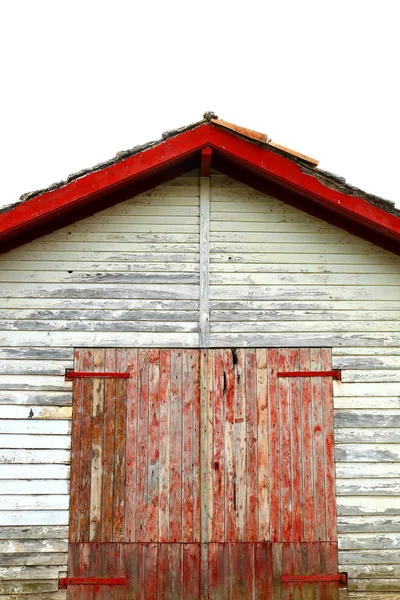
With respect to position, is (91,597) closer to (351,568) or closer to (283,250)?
(351,568)

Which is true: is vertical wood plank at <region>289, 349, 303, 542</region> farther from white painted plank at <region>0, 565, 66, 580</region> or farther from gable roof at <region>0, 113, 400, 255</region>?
white painted plank at <region>0, 565, 66, 580</region>

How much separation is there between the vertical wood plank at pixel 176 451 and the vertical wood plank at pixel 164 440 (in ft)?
0.13

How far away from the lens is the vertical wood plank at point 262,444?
6910 millimetres

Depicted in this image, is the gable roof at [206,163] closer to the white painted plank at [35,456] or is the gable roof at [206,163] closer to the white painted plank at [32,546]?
the white painted plank at [35,456]

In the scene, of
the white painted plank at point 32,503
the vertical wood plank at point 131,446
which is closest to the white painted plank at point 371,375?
the vertical wood plank at point 131,446

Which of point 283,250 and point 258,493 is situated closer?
point 258,493

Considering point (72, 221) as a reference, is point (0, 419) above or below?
below

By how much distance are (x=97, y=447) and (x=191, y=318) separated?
A: 1568 mm

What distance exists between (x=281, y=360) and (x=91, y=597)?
2896 mm

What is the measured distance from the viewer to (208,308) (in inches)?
286

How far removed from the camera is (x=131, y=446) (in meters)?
7.01

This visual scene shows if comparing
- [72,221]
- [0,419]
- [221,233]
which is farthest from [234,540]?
[72,221]

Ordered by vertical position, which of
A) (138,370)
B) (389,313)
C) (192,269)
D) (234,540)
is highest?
(192,269)

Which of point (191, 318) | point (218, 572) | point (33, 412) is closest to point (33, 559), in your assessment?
point (33, 412)
